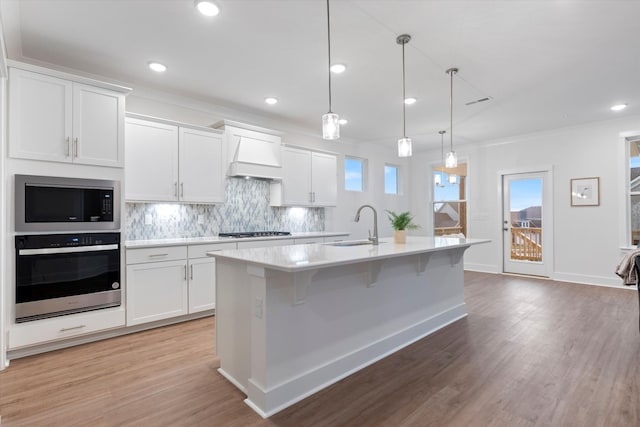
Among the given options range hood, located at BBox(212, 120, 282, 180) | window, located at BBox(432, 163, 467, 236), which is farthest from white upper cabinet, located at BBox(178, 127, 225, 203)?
window, located at BBox(432, 163, 467, 236)

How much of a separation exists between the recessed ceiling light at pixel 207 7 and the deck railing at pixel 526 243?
20.7 ft

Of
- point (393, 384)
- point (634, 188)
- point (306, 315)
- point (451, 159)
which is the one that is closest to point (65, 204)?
point (306, 315)

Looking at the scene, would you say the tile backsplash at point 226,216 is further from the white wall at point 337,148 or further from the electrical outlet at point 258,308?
the electrical outlet at point 258,308

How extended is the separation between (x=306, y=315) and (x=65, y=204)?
2.40 m

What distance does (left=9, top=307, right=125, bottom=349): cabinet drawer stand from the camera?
2.68 metres

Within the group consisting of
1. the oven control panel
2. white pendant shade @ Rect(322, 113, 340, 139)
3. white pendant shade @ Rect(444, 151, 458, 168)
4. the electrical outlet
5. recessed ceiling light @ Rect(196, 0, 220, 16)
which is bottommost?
the electrical outlet

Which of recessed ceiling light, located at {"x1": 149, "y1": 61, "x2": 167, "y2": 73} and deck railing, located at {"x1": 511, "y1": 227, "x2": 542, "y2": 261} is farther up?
recessed ceiling light, located at {"x1": 149, "y1": 61, "x2": 167, "y2": 73}

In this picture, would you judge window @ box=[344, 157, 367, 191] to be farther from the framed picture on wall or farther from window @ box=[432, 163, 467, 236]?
the framed picture on wall

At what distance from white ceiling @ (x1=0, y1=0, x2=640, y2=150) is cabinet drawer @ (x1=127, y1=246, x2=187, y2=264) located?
1.84 metres

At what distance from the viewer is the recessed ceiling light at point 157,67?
10.6 feet

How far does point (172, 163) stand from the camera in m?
3.80

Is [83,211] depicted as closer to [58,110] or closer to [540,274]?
[58,110]

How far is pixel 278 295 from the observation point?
2.01 meters

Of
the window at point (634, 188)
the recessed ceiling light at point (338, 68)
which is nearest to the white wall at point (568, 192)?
the window at point (634, 188)
